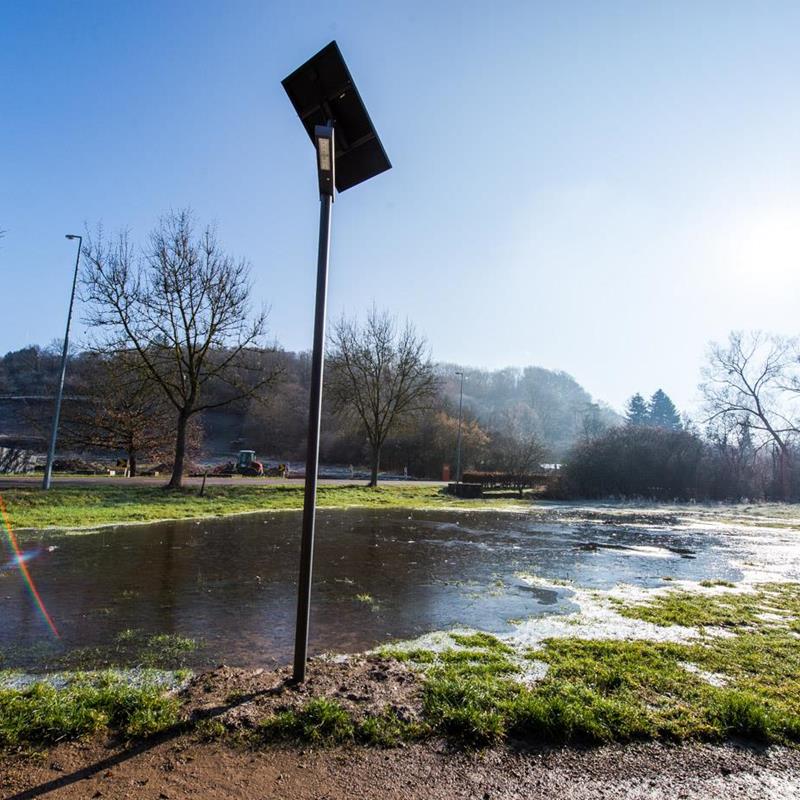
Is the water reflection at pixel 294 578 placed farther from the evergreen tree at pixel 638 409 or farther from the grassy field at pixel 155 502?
the evergreen tree at pixel 638 409

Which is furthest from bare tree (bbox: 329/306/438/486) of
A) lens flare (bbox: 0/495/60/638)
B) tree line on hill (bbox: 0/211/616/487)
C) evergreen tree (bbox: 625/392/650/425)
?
evergreen tree (bbox: 625/392/650/425)

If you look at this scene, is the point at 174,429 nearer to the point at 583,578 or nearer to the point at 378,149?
the point at 583,578

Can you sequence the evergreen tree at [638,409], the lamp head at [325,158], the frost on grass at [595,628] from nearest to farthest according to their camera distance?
the lamp head at [325,158] < the frost on grass at [595,628] < the evergreen tree at [638,409]

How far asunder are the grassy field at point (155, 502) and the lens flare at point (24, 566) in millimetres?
196

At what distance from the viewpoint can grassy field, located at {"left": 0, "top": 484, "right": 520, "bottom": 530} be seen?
45.9 ft

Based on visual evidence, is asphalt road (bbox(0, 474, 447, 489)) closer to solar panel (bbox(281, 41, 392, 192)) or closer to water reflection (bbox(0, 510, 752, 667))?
water reflection (bbox(0, 510, 752, 667))

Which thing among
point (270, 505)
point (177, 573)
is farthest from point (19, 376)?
point (177, 573)

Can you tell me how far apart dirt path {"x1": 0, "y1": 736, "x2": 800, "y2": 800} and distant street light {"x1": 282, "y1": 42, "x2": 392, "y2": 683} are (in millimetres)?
1042

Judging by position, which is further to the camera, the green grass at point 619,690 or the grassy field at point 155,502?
the grassy field at point 155,502

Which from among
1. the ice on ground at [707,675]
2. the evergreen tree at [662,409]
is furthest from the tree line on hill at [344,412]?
the evergreen tree at [662,409]

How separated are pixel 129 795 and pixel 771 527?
24229 mm

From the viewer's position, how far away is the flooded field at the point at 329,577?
5.55 m

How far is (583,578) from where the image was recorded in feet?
29.9

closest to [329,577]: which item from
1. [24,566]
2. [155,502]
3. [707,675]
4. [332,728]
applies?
[24,566]
